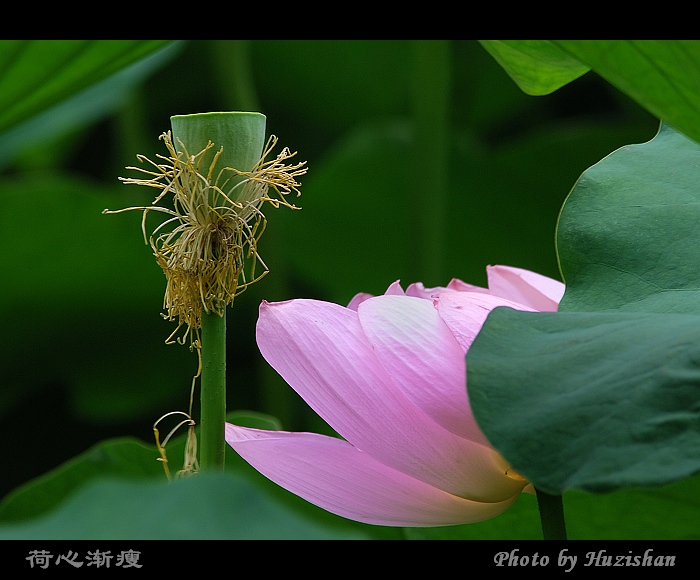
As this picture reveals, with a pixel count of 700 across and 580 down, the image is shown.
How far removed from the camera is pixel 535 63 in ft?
1.35

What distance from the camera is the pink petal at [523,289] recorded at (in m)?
0.37

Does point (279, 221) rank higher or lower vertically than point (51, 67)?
higher

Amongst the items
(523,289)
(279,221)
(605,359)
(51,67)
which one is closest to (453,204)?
(279,221)

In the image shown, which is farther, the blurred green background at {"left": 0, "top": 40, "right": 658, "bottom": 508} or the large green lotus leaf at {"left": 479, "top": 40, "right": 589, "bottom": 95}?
the blurred green background at {"left": 0, "top": 40, "right": 658, "bottom": 508}

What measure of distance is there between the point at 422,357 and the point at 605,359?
0.06m

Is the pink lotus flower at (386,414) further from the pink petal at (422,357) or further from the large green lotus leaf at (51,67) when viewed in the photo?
the large green lotus leaf at (51,67)

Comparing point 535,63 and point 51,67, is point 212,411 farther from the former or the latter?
point 51,67

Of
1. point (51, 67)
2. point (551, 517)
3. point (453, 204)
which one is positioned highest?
point (453, 204)

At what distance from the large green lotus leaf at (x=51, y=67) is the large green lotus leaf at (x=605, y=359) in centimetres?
28

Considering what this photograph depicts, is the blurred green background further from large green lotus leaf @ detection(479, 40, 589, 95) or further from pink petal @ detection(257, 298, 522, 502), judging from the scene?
pink petal @ detection(257, 298, 522, 502)

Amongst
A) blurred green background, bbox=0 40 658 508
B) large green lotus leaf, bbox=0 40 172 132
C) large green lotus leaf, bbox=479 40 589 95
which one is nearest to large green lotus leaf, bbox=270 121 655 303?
blurred green background, bbox=0 40 658 508

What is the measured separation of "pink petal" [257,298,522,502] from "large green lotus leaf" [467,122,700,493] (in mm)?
39

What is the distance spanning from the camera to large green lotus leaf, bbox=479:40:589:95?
403mm

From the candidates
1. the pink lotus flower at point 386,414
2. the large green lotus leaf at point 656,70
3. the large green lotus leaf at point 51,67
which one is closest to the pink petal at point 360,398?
the pink lotus flower at point 386,414
